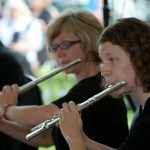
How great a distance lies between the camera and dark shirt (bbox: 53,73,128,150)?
1.55m

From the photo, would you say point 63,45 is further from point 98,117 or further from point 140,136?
point 140,136

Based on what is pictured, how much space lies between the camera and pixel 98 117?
1.55 metres

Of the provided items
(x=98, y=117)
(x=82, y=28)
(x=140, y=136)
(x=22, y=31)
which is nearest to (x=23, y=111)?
(x=98, y=117)

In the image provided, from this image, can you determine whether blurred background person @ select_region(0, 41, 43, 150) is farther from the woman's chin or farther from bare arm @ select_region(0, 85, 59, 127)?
the woman's chin

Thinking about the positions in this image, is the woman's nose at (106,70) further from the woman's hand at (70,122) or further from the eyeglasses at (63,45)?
the eyeglasses at (63,45)

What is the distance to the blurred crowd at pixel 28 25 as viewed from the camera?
356cm

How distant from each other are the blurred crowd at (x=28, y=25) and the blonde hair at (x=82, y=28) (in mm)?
1757

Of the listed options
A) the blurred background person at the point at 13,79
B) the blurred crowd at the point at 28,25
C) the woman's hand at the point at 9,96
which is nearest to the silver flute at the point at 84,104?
the woman's hand at the point at 9,96

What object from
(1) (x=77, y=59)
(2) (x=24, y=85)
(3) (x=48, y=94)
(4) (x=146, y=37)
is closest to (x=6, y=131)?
(2) (x=24, y=85)

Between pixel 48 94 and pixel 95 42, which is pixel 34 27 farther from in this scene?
pixel 95 42

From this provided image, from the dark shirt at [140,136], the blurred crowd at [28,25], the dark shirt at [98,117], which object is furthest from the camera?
the blurred crowd at [28,25]

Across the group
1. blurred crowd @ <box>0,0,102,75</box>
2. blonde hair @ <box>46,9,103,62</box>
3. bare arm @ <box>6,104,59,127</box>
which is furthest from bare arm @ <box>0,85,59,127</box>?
blurred crowd @ <box>0,0,102,75</box>

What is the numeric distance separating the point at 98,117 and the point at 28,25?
2.16m

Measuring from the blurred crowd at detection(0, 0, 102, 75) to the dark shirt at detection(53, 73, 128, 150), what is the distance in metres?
1.94
